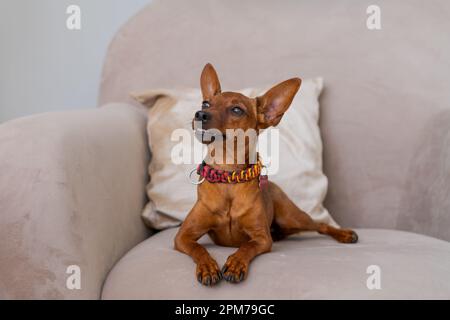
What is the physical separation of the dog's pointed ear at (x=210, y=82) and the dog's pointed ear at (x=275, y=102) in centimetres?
11

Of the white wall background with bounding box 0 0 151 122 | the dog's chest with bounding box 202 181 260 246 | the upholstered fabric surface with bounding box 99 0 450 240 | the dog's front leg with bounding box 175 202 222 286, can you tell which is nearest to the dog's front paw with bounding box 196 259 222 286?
the dog's front leg with bounding box 175 202 222 286

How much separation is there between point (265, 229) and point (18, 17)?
58.2 inches

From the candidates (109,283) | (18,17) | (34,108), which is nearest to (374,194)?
(109,283)

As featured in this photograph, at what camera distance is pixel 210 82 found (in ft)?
4.30

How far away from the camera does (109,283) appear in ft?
3.68

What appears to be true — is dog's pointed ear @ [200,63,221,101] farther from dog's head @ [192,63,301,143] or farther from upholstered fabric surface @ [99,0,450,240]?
upholstered fabric surface @ [99,0,450,240]

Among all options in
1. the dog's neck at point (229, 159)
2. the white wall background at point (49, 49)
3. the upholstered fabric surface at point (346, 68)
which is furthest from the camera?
the white wall background at point (49, 49)

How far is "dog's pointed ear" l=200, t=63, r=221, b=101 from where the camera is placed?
1303 millimetres

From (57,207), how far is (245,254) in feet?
1.29

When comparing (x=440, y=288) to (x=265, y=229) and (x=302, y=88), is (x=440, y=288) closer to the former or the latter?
(x=265, y=229)

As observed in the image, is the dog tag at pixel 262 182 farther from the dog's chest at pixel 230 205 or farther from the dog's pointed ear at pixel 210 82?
the dog's pointed ear at pixel 210 82

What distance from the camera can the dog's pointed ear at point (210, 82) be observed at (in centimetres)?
130

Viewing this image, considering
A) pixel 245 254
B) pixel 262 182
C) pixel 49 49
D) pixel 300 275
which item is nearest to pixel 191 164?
pixel 262 182

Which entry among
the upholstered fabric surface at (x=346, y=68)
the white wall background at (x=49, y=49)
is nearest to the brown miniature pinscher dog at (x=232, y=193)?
the upholstered fabric surface at (x=346, y=68)
